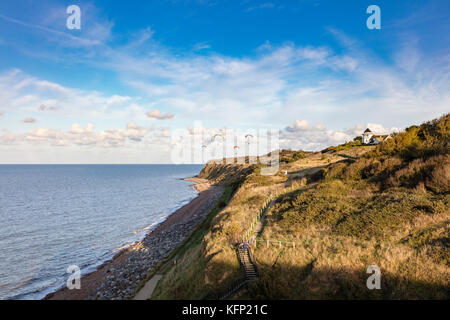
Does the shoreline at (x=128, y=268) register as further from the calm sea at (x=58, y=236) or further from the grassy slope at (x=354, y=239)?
the grassy slope at (x=354, y=239)

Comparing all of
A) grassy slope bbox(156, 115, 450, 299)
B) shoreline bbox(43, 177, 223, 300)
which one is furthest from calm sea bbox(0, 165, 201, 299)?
grassy slope bbox(156, 115, 450, 299)

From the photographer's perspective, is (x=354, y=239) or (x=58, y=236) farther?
(x=58, y=236)

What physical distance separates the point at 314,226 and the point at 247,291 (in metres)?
8.41

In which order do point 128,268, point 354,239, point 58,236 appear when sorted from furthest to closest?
point 58,236 → point 128,268 → point 354,239

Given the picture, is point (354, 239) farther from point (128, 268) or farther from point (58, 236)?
point (58, 236)

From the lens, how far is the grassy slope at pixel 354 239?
36.9 feet

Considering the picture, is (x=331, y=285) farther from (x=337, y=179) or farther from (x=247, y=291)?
(x=337, y=179)

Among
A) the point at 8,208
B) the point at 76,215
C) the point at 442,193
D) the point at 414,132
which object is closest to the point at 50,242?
the point at 76,215

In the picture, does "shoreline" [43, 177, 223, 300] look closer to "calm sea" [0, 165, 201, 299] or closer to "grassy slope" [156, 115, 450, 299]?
"calm sea" [0, 165, 201, 299]

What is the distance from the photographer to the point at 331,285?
11.4 metres

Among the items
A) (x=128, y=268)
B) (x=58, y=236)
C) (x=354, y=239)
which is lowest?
(x=128, y=268)

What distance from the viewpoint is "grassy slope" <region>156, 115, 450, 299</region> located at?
36.9 feet

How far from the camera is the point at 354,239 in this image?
15281 millimetres

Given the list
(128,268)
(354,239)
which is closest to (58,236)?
(128,268)
